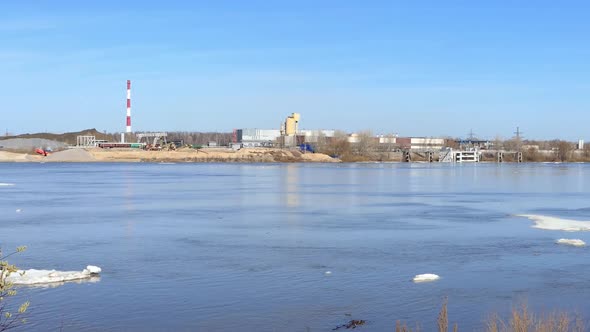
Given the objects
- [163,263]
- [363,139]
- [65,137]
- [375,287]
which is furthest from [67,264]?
[65,137]

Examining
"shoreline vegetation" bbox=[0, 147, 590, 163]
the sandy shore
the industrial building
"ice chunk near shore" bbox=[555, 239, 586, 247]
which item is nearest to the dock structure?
"shoreline vegetation" bbox=[0, 147, 590, 163]

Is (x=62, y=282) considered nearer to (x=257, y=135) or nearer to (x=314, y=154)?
(x=314, y=154)

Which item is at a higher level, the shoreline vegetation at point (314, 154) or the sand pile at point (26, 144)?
the sand pile at point (26, 144)

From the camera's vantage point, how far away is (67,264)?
11219 millimetres

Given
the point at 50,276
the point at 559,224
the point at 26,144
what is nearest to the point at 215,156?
the point at 26,144

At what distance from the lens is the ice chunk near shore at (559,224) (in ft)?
53.3

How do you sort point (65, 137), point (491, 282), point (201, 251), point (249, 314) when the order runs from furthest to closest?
1. point (65, 137)
2. point (201, 251)
3. point (491, 282)
4. point (249, 314)

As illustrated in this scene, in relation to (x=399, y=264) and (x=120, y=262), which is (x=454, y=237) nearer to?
(x=399, y=264)

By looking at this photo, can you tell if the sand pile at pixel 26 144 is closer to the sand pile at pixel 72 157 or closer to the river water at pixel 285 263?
the sand pile at pixel 72 157

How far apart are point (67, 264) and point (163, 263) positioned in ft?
5.15

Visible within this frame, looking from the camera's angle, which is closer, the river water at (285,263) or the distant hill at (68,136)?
the river water at (285,263)

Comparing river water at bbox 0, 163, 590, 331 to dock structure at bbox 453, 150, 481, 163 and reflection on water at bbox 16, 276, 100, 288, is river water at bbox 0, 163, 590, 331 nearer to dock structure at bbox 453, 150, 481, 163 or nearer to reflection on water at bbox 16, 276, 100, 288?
reflection on water at bbox 16, 276, 100, 288

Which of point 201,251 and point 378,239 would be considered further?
point 378,239

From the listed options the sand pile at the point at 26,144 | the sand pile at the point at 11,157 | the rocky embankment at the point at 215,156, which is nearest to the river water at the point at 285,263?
the rocky embankment at the point at 215,156
